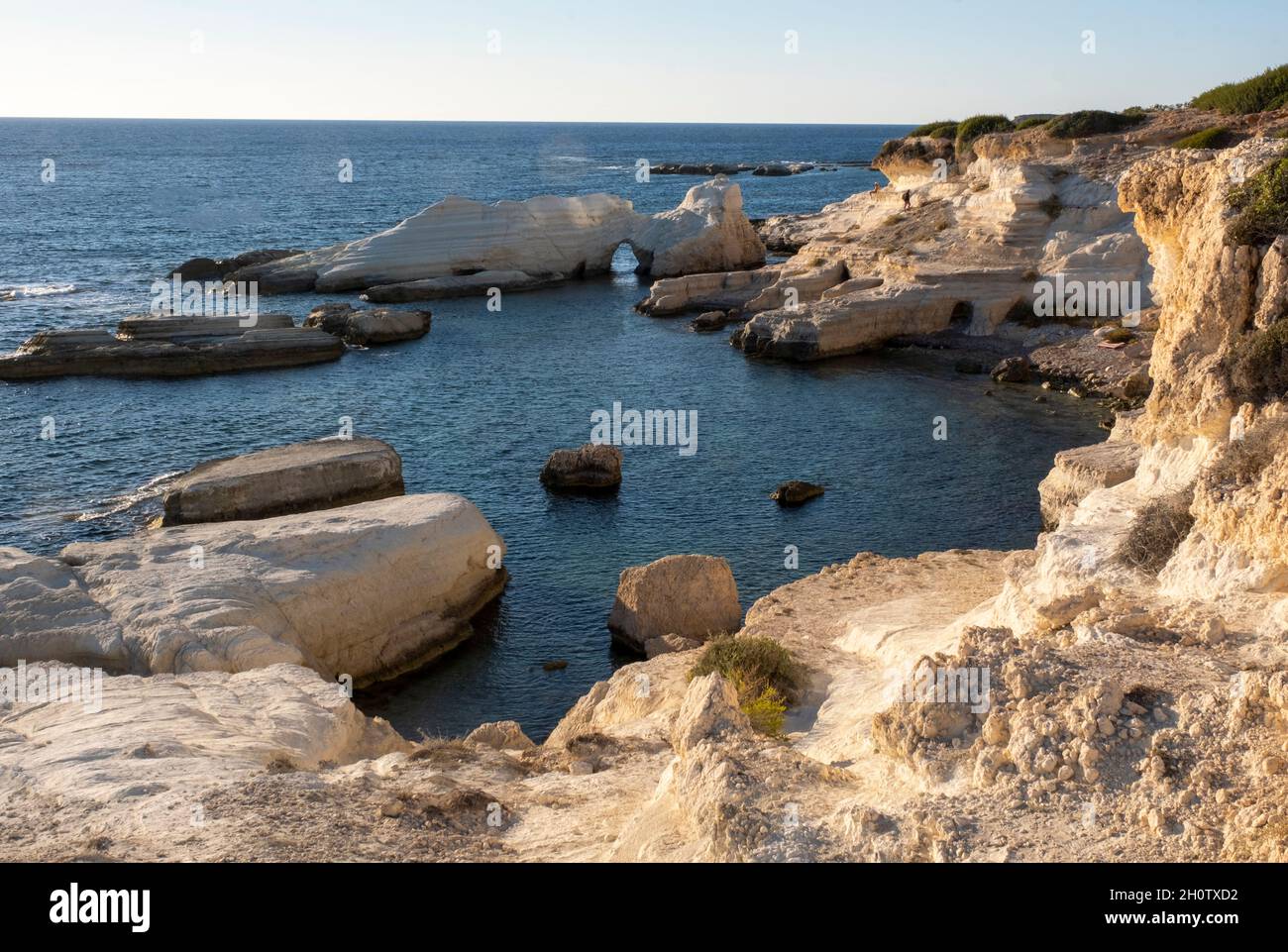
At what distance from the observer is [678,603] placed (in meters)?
25.8

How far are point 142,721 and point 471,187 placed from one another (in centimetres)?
13317

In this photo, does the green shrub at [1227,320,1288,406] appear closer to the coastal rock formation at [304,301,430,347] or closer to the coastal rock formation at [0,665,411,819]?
the coastal rock formation at [0,665,411,819]

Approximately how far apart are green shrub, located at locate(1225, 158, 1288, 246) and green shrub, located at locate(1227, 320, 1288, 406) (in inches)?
65.7

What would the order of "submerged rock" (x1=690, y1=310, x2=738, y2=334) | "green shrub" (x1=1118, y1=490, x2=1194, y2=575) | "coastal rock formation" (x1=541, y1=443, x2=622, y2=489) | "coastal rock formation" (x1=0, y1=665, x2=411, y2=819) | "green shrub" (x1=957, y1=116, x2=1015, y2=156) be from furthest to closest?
1. "green shrub" (x1=957, y1=116, x2=1015, y2=156)
2. "submerged rock" (x1=690, y1=310, x2=738, y2=334)
3. "coastal rock formation" (x1=541, y1=443, x2=622, y2=489)
4. "green shrub" (x1=1118, y1=490, x2=1194, y2=575)
5. "coastal rock formation" (x1=0, y1=665, x2=411, y2=819)

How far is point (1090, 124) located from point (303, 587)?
55582 millimetres

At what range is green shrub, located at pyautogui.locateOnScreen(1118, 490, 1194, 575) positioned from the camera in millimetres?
16953

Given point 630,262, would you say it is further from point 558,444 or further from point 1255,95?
point 558,444

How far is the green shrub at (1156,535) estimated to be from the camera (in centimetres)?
1695

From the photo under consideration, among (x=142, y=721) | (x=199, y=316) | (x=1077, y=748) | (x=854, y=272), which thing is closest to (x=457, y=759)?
(x=142, y=721)

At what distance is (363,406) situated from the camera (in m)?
45.6

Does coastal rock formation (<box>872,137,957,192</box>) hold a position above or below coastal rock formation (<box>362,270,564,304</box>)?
above

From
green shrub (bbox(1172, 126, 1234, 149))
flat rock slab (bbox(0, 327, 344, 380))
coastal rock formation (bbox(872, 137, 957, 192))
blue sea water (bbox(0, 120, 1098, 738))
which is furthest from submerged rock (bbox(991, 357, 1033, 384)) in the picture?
flat rock slab (bbox(0, 327, 344, 380))

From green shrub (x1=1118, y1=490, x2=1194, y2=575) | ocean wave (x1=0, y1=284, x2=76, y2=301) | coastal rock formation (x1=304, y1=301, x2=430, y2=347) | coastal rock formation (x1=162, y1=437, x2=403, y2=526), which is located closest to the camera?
green shrub (x1=1118, y1=490, x2=1194, y2=575)

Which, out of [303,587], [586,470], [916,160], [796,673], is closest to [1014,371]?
[586,470]
